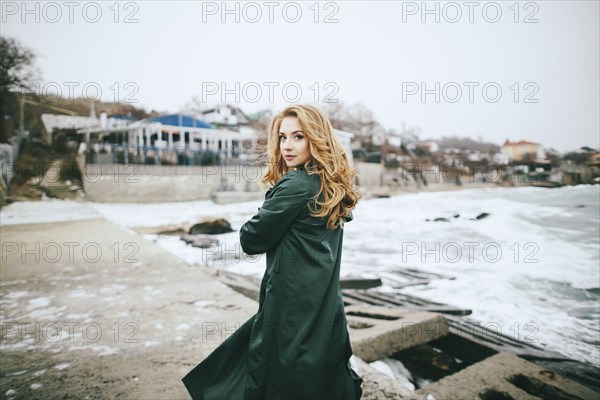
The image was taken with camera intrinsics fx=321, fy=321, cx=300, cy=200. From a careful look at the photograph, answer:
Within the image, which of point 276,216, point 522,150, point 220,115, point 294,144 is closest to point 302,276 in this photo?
point 276,216

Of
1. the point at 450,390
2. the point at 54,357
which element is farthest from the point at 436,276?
the point at 54,357

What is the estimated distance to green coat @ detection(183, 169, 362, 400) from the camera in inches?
52.3

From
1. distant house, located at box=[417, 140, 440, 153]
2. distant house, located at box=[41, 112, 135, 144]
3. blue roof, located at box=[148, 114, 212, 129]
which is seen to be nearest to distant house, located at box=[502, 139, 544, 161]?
blue roof, located at box=[148, 114, 212, 129]

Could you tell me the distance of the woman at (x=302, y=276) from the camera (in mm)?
1334

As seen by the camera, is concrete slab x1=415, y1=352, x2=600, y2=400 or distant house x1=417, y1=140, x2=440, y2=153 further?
distant house x1=417, y1=140, x2=440, y2=153

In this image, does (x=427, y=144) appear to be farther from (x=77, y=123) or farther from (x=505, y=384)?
(x=505, y=384)

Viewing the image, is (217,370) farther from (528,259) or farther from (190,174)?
(190,174)

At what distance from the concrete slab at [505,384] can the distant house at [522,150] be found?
563 cm

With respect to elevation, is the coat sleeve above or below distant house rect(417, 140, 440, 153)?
below

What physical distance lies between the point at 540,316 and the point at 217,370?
5253 mm

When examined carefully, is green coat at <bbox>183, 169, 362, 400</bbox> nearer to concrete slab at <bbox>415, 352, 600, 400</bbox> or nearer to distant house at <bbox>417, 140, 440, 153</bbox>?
concrete slab at <bbox>415, 352, 600, 400</bbox>

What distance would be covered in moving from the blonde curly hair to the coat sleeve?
0.27ft

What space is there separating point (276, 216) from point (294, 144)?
39cm

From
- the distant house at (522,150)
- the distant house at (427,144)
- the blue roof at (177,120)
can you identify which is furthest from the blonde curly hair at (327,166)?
the distant house at (427,144)
